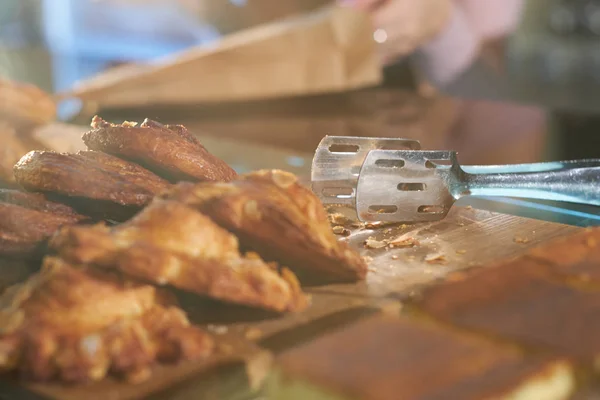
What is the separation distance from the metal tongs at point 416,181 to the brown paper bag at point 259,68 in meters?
2.49

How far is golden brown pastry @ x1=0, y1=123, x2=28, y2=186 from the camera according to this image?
2484 mm

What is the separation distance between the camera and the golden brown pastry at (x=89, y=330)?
119cm

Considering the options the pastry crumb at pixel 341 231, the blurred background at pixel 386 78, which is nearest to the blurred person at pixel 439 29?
the blurred background at pixel 386 78

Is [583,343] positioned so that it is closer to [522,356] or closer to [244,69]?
[522,356]

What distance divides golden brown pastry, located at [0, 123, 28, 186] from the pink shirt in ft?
12.5

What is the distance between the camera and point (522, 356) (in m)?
1.10

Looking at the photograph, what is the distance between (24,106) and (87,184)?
1.84 metres

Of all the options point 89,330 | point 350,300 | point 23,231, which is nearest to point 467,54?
point 350,300

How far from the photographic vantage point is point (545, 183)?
2020 mm

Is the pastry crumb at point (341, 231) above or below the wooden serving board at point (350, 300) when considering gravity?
above

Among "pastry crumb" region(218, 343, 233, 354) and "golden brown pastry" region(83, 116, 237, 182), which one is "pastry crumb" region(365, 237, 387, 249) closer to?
"golden brown pastry" region(83, 116, 237, 182)

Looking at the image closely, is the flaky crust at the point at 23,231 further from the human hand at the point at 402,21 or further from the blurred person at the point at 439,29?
the blurred person at the point at 439,29

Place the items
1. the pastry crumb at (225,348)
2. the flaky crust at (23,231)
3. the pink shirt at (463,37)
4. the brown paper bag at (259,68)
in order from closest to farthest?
the pastry crumb at (225,348), the flaky crust at (23,231), the brown paper bag at (259,68), the pink shirt at (463,37)

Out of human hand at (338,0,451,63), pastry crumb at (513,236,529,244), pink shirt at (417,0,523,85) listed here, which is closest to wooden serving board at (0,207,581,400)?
pastry crumb at (513,236,529,244)
